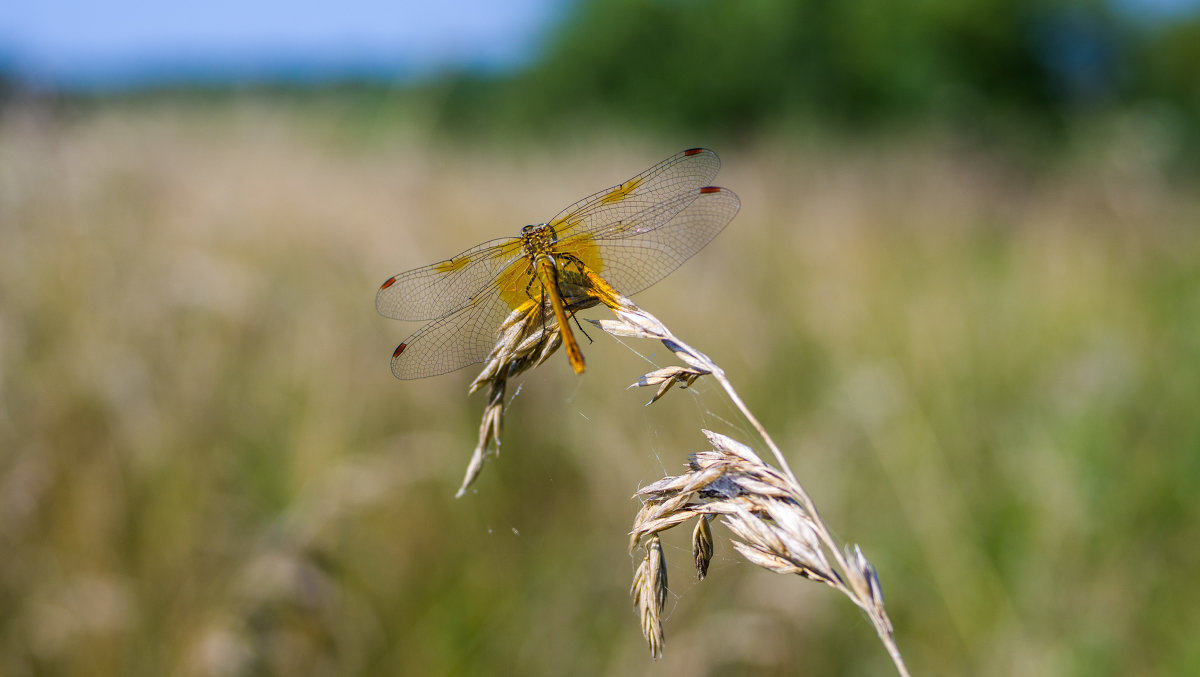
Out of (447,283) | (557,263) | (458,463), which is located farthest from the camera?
(458,463)

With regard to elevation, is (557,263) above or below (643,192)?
below

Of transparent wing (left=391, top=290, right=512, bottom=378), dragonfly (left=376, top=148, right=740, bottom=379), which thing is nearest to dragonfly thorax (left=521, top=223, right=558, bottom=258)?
dragonfly (left=376, top=148, right=740, bottom=379)

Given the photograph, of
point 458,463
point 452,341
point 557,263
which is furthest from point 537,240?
point 458,463

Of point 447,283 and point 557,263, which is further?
point 447,283

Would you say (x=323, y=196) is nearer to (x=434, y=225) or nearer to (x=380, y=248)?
(x=434, y=225)

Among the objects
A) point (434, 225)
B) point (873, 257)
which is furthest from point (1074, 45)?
point (434, 225)

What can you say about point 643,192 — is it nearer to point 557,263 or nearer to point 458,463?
point 557,263

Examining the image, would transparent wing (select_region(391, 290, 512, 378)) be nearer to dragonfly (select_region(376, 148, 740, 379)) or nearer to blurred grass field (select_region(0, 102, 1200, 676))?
dragonfly (select_region(376, 148, 740, 379))

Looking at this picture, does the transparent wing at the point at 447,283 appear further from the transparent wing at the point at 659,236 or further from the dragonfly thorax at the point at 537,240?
the transparent wing at the point at 659,236
